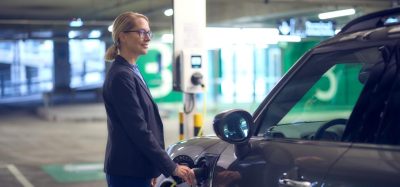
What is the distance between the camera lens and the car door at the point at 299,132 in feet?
7.67

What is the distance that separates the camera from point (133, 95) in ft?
9.76

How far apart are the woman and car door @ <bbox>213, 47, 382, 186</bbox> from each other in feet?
1.15

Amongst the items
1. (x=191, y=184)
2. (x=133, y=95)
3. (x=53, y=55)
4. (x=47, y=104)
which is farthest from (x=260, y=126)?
(x=53, y=55)

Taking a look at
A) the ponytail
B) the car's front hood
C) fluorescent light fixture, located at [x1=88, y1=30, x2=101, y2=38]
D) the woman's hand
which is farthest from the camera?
fluorescent light fixture, located at [x1=88, y1=30, x2=101, y2=38]

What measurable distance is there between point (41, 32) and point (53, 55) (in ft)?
13.8

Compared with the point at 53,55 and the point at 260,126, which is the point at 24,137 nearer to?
the point at 260,126

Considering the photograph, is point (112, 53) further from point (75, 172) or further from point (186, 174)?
point (75, 172)

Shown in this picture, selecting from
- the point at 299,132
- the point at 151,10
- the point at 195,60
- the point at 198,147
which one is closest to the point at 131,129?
the point at 198,147

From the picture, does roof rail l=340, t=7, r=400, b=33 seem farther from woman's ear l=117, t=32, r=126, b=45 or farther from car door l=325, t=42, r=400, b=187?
woman's ear l=117, t=32, r=126, b=45

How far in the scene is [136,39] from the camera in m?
3.10

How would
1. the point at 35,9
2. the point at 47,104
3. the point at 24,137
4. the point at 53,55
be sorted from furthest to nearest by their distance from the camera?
the point at 53,55 → the point at 47,104 → the point at 35,9 → the point at 24,137

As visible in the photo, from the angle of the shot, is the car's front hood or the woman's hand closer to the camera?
the woman's hand

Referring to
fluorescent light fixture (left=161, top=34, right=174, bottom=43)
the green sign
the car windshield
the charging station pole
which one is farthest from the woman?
fluorescent light fixture (left=161, top=34, right=174, bottom=43)

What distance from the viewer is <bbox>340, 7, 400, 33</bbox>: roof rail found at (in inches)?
101
